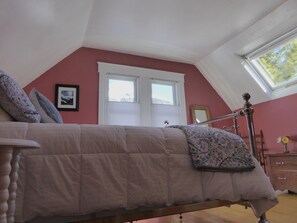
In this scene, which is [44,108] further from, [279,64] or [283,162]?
[279,64]

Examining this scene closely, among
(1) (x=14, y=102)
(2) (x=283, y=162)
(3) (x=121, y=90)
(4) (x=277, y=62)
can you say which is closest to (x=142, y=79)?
(3) (x=121, y=90)

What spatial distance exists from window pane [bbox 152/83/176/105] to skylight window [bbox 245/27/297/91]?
1.47 meters

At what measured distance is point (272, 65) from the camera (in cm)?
381

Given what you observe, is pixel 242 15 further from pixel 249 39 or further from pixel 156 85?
pixel 156 85

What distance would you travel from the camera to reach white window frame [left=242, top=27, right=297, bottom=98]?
3279 mm

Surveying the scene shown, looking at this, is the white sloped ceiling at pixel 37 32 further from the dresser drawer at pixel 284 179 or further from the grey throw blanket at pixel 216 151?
the dresser drawer at pixel 284 179

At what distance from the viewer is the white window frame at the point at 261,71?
3.28 m

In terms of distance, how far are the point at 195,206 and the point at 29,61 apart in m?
2.67

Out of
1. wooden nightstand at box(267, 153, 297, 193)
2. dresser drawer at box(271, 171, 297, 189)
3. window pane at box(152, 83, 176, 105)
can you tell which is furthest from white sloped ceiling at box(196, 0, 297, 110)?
dresser drawer at box(271, 171, 297, 189)

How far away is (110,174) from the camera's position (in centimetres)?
111

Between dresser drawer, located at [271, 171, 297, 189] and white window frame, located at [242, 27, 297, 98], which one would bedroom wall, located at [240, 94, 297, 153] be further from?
dresser drawer, located at [271, 171, 297, 189]

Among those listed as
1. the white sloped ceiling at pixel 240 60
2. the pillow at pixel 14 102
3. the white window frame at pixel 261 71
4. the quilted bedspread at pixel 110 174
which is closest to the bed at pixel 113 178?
the quilted bedspread at pixel 110 174

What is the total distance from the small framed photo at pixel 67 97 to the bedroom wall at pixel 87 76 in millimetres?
60

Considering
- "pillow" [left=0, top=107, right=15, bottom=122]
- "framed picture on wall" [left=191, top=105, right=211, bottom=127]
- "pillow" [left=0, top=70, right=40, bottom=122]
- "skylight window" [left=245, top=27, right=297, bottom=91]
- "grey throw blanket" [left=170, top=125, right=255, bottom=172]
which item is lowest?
"grey throw blanket" [left=170, top=125, right=255, bottom=172]
